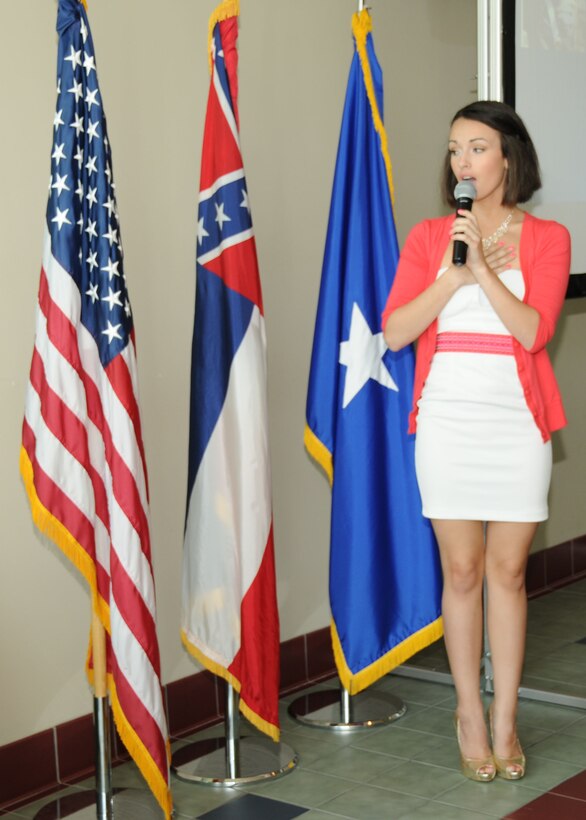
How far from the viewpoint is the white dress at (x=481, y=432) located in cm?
299

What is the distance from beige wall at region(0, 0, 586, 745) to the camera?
3.12 meters

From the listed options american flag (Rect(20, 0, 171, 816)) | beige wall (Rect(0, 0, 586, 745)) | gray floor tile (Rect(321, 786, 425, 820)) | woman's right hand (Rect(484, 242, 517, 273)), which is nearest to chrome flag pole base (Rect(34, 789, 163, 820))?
american flag (Rect(20, 0, 171, 816))

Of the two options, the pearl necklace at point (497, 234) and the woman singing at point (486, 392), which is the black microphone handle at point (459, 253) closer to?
the woman singing at point (486, 392)

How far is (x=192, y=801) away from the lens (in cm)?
313

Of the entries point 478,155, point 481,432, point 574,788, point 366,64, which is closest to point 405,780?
point 574,788

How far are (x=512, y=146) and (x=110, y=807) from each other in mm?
1885

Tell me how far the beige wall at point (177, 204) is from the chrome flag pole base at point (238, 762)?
0.24 meters

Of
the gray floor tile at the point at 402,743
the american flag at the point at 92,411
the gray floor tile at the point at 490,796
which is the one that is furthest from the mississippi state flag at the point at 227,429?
the gray floor tile at the point at 490,796

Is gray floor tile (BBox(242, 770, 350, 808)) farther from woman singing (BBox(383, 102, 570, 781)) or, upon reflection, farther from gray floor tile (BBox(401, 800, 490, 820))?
woman singing (BBox(383, 102, 570, 781))

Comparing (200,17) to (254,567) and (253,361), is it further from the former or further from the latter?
(254,567)

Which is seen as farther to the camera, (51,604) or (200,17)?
(200,17)

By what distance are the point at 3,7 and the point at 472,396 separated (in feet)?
4.94

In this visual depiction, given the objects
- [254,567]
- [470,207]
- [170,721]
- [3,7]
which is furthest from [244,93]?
[170,721]

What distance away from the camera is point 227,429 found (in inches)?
125
